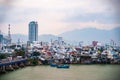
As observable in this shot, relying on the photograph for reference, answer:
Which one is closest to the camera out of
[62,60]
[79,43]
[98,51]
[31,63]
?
[31,63]

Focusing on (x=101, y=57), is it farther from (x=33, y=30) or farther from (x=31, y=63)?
(x=33, y=30)

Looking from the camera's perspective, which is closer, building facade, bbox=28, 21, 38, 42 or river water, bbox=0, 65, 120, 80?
river water, bbox=0, 65, 120, 80

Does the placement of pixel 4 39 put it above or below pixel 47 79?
above

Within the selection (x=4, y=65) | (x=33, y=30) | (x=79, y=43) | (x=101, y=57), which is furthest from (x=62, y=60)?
(x=33, y=30)

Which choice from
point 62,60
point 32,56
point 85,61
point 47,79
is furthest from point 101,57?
point 47,79

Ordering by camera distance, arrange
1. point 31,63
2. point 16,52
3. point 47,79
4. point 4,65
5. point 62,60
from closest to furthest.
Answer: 1. point 47,79
2. point 4,65
3. point 31,63
4. point 62,60
5. point 16,52

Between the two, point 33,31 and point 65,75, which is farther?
point 33,31

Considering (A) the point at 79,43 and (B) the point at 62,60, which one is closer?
(B) the point at 62,60

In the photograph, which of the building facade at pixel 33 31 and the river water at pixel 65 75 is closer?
the river water at pixel 65 75

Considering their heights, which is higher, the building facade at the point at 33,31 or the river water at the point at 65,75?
the building facade at the point at 33,31

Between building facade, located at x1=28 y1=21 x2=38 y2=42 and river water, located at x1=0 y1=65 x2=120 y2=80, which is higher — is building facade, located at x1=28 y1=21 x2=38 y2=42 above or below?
above

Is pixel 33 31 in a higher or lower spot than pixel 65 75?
higher
